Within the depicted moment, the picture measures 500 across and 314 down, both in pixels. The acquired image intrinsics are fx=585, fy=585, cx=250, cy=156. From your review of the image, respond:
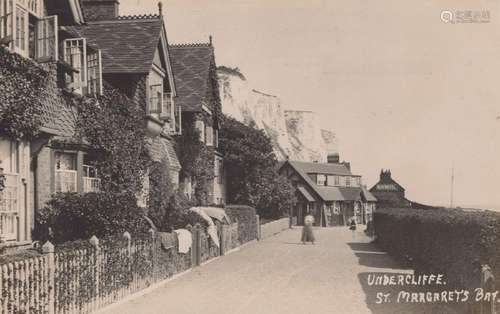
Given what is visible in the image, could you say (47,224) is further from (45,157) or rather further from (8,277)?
(8,277)

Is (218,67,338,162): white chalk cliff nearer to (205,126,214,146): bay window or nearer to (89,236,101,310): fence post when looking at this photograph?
(205,126,214,146): bay window

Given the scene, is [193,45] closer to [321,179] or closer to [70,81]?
[70,81]

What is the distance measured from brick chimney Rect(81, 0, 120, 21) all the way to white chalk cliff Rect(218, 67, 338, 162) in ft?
230

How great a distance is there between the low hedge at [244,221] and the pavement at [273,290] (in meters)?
6.65

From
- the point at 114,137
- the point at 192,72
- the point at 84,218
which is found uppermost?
the point at 192,72

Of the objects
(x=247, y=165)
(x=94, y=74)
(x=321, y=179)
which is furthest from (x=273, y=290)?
(x=321, y=179)

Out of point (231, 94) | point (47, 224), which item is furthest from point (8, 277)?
point (231, 94)

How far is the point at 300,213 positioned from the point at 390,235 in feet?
137

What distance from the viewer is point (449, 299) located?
35.4ft

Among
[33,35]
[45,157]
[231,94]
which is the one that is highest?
[231,94]

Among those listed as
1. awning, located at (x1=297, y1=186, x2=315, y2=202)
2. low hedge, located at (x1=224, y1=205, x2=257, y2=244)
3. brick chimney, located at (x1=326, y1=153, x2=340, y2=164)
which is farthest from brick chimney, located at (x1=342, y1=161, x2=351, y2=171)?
low hedge, located at (x1=224, y1=205, x2=257, y2=244)

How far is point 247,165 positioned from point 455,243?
3368cm

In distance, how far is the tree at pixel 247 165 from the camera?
45.2m

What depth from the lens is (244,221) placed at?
30.6 metres
